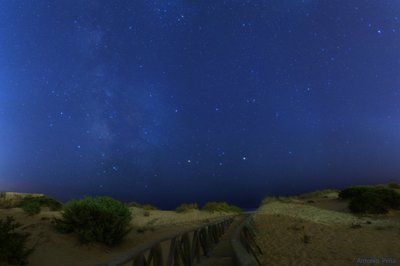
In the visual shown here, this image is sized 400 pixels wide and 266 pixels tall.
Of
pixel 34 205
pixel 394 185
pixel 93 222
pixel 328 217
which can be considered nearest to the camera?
pixel 93 222

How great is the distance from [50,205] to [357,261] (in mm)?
20409

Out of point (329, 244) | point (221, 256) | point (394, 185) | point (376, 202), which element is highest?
point (394, 185)

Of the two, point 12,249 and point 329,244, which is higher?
point 12,249

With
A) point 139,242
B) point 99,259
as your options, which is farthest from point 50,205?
point 99,259

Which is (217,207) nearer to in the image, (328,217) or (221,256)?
(328,217)

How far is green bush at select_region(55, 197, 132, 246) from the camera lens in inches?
566

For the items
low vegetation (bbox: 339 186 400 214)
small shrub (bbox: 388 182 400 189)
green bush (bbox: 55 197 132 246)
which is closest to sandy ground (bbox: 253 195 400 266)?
green bush (bbox: 55 197 132 246)

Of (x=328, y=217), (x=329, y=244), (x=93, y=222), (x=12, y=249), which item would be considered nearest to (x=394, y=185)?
(x=328, y=217)

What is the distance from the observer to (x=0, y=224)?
38.3ft

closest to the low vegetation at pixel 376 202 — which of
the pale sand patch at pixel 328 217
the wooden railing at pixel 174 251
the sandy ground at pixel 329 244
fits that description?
the pale sand patch at pixel 328 217

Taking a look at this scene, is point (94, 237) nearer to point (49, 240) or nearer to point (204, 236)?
point (49, 240)

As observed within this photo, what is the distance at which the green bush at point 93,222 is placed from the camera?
14.4 metres

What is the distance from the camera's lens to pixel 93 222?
578 inches

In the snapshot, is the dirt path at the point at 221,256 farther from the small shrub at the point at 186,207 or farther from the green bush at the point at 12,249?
the small shrub at the point at 186,207
